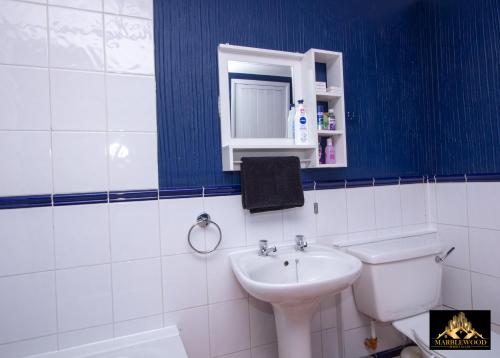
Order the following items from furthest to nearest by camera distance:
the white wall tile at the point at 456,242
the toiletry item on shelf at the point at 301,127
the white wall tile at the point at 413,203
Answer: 1. the white wall tile at the point at 413,203
2. the white wall tile at the point at 456,242
3. the toiletry item on shelf at the point at 301,127

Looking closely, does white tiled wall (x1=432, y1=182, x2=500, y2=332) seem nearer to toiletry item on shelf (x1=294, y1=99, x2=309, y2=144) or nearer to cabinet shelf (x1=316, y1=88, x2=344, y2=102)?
cabinet shelf (x1=316, y1=88, x2=344, y2=102)

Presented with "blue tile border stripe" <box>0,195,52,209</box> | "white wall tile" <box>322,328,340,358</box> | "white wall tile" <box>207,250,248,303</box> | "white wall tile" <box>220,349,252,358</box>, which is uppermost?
"blue tile border stripe" <box>0,195,52,209</box>

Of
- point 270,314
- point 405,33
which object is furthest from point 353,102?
point 270,314

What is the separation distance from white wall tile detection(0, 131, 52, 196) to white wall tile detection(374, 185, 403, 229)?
1.67m

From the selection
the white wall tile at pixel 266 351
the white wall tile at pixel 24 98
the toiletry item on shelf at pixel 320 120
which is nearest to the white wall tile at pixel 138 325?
the white wall tile at pixel 266 351

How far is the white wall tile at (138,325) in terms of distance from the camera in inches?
47.6

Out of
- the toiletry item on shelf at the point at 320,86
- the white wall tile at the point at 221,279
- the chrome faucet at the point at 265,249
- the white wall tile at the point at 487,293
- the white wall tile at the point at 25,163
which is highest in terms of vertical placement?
the toiletry item on shelf at the point at 320,86

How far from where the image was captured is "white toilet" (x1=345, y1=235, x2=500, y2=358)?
1.44 metres

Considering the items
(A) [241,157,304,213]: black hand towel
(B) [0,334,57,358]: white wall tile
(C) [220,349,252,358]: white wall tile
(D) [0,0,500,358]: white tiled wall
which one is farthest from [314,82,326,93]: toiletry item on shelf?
(B) [0,334,57,358]: white wall tile

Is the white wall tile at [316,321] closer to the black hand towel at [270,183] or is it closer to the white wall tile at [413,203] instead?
the black hand towel at [270,183]

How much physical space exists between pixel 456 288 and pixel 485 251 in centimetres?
30

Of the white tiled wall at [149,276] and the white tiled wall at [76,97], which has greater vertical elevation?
the white tiled wall at [76,97]

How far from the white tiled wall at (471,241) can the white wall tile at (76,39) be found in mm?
2019

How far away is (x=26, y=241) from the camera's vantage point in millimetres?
1104
